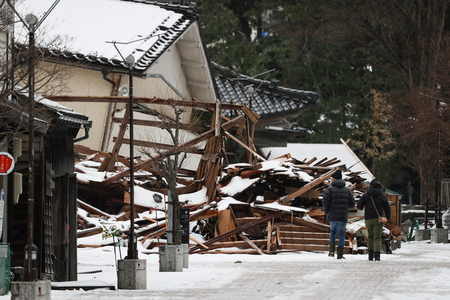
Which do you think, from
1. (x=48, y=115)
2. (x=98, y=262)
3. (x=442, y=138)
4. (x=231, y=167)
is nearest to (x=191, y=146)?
(x=231, y=167)

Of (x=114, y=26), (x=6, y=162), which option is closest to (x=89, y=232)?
(x=114, y=26)

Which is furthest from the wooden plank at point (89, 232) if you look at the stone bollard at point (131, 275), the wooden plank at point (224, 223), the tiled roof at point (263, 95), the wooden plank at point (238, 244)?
the tiled roof at point (263, 95)

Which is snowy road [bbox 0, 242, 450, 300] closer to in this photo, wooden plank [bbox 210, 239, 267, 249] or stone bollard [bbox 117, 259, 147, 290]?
stone bollard [bbox 117, 259, 147, 290]

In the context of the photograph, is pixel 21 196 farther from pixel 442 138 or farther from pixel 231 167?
pixel 442 138

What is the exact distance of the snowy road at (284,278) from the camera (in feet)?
33.4

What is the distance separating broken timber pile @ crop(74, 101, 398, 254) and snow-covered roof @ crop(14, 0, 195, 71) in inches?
99.4

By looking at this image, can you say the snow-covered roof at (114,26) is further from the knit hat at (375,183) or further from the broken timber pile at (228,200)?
the knit hat at (375,183)

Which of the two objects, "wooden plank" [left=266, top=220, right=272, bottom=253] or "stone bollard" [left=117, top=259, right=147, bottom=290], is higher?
"wooden plank" [left=266, top=220, right=272, bottom=253]

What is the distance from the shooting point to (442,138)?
29172 mm

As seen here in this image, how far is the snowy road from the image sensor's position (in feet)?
33.4

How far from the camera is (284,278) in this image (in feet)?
40.9

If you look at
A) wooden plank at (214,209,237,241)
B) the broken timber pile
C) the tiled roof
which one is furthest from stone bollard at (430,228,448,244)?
wooden plank at (214,209,237,241)

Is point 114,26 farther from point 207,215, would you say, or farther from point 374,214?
point 374,214

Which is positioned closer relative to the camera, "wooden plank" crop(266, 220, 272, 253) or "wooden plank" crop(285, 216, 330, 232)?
"wooden plank" crop(266, 220, 272, 253)
